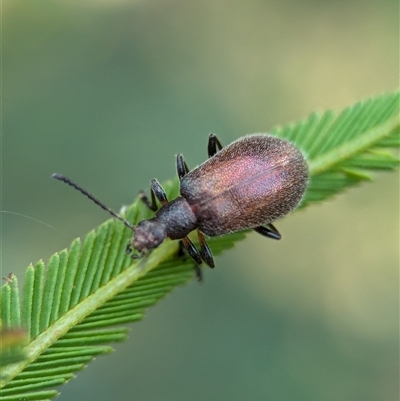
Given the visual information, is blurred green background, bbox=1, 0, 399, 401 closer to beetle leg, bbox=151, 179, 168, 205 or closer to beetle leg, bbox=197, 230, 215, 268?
beetle leg, bbox=151, 179, 168, 205

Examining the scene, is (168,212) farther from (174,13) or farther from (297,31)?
(297,31)

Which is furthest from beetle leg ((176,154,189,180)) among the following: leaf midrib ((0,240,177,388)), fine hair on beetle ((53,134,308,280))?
leaf midrib ((0,240,177,388))

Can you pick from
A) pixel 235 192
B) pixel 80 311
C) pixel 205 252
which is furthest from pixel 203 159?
pixel 80 311

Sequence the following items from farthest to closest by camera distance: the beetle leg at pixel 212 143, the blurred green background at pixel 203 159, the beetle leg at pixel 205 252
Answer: the blurred green background at pixel 203 159 < the beetle leg at pixel 212 143 < the beetle leg at pixel 205 252

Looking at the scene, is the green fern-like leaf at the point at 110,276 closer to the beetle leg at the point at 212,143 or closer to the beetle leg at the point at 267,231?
the beetle leg at the point at 267,231

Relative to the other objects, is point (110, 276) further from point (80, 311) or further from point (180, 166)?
point (180, 166)

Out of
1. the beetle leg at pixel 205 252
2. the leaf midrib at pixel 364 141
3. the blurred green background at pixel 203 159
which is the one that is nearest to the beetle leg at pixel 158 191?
the beetle leg at pixel 205 252
